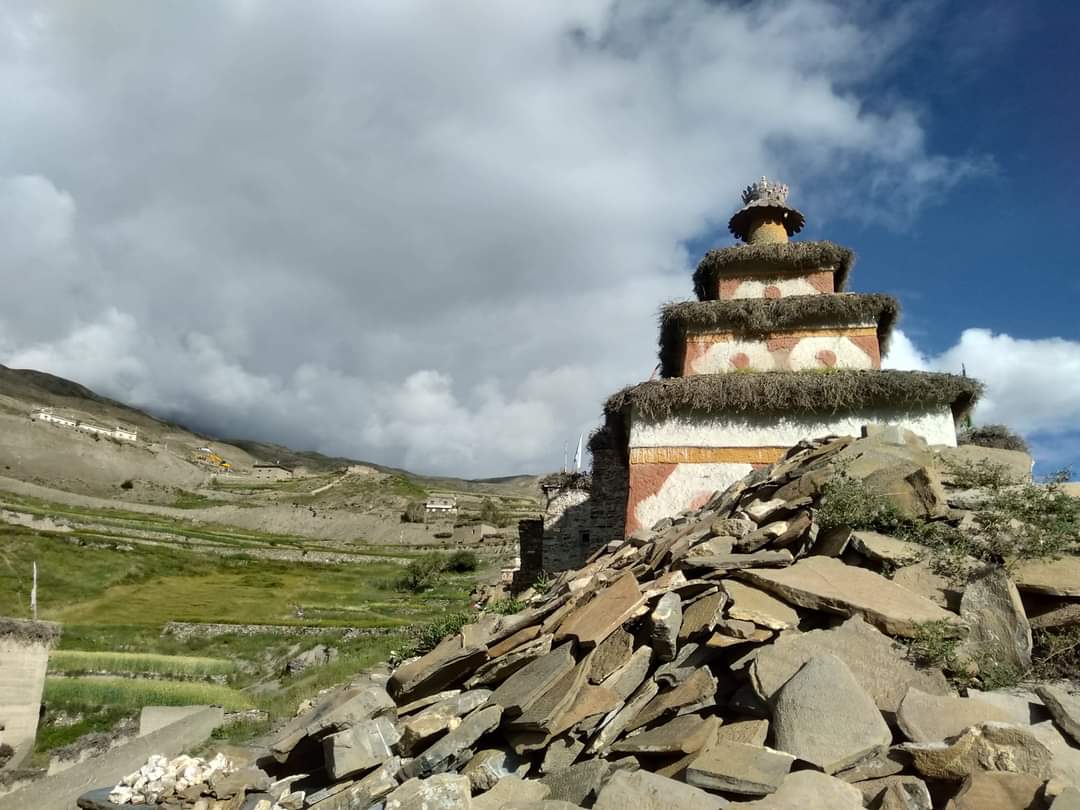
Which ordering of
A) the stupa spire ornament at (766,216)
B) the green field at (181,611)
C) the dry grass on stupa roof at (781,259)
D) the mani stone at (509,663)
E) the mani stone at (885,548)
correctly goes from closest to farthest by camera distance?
the mani stone at (509,663) → the mani stone at (885,548) → the dry grass on stupa roof at (781,259) → the stupa spire ornament at (766,216) → the green field at (181,611)

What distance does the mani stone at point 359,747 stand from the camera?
5.54 metres

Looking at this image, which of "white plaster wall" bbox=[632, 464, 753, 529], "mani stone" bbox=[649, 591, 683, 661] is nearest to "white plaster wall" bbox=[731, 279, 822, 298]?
"white plaster wall" bbox=[632, 464, 753, 529]

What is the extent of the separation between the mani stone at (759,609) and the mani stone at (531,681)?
1472 millimetres

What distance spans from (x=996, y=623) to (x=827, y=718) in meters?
1.97

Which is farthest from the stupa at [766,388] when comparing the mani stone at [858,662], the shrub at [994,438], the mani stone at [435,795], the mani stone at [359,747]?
the mani stone at [435,795]

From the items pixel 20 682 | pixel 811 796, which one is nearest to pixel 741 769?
pixel 811 796

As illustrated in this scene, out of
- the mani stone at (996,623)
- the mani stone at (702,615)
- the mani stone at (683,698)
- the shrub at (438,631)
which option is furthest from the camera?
the shrub at (438,631)

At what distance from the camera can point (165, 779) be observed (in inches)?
279

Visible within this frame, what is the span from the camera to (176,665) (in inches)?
1158

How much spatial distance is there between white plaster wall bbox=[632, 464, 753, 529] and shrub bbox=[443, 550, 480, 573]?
51.7 meters

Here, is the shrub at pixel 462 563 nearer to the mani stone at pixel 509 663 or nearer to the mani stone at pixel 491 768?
the mani stone at pixel 509 663

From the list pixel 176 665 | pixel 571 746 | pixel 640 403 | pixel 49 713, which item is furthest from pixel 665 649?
pixel 176 665

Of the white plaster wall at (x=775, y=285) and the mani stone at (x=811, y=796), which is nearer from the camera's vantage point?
the mani stone at (x=811, y=796)

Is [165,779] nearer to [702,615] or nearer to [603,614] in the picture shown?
[603,614]
